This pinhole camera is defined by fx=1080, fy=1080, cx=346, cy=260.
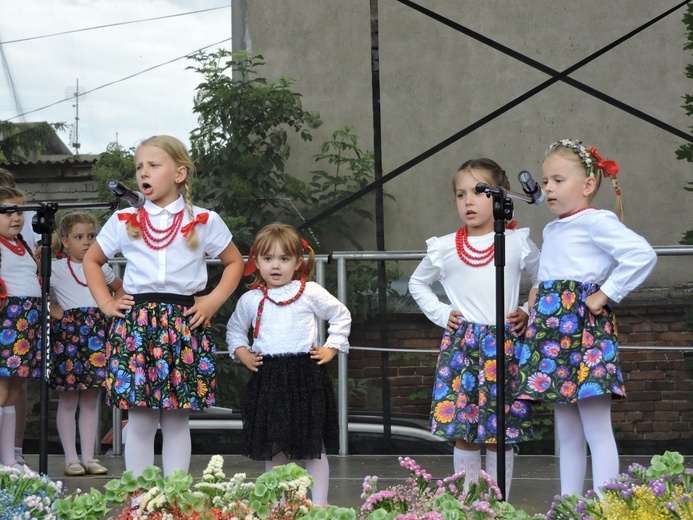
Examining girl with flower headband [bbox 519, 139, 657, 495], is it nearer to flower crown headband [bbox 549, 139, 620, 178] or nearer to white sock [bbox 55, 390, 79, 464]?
flower crown headband [bbox 549, 139, 620, 178]

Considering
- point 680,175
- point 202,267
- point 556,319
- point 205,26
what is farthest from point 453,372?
point 205,26

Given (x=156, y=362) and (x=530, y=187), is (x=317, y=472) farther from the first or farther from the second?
(x=530, y=187)

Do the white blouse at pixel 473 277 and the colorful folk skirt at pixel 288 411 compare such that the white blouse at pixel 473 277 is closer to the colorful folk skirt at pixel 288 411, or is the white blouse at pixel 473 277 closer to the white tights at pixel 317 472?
the colorful folk skirt at pixel 288 411

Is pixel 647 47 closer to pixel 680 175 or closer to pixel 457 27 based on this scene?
pixel 680 175

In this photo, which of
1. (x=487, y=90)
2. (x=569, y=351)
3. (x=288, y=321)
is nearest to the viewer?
(x=569, y=351)

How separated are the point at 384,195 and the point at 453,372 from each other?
2.07 meters

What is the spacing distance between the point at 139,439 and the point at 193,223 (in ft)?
2.01

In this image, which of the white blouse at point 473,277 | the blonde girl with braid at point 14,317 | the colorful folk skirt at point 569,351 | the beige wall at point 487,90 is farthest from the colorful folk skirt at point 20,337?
the colorful folk skirt at point 569,351

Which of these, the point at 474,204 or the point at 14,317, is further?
the point at 14,317

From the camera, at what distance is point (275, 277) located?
10.2ft

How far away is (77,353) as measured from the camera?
4.00 metres

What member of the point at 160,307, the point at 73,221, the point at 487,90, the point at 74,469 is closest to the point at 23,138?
the point at 73,221

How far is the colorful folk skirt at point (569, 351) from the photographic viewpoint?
2.73m

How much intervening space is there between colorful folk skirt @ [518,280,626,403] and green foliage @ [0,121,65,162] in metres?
3.20
